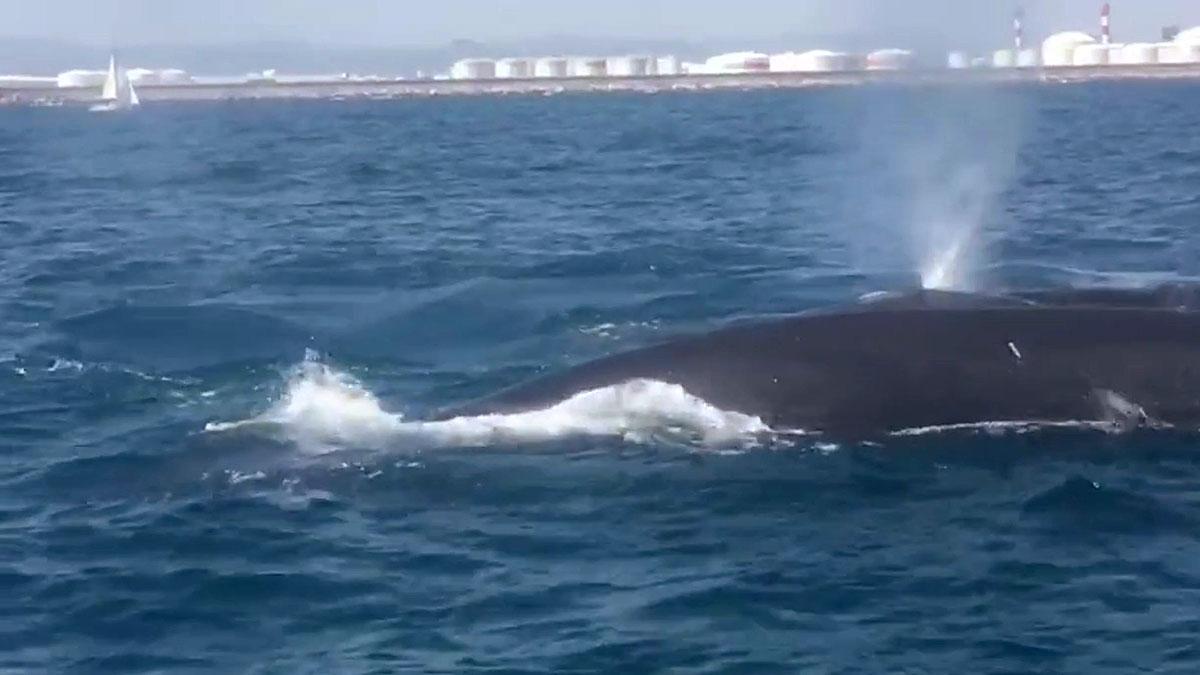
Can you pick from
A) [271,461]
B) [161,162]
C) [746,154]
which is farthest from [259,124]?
[271,461]

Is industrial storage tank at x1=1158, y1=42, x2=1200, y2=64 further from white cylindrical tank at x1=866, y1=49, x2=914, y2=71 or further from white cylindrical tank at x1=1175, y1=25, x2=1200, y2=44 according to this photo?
white cylindrical tank at x1=866, y1=49, x2=914, y2=71

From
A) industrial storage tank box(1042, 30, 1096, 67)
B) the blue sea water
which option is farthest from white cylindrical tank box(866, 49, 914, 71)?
industrial storage tank box(1042, 30, 1096, 67)

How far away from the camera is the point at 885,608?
13703 mm

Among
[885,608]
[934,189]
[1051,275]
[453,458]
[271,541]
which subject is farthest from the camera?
[934,189]

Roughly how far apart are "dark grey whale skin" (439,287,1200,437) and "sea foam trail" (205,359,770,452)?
0.18 m

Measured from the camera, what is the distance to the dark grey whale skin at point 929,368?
60.1ft

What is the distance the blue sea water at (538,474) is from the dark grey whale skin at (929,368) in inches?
16.4

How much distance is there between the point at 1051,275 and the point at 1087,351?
10833 millimetres

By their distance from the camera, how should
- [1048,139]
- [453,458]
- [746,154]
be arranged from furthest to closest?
[1048,139], [746,154], [453,458]

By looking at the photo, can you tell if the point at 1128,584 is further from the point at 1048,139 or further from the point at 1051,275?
the point at 1048,139

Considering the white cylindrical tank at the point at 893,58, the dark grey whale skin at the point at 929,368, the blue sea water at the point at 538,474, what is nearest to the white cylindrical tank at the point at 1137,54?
the blue sea water at the point at 538,474

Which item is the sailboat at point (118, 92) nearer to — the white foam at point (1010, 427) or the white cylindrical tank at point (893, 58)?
the white cylindrical tank at point (893, 58)

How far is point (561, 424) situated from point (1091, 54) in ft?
571

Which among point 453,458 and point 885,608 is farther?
point 453,458
